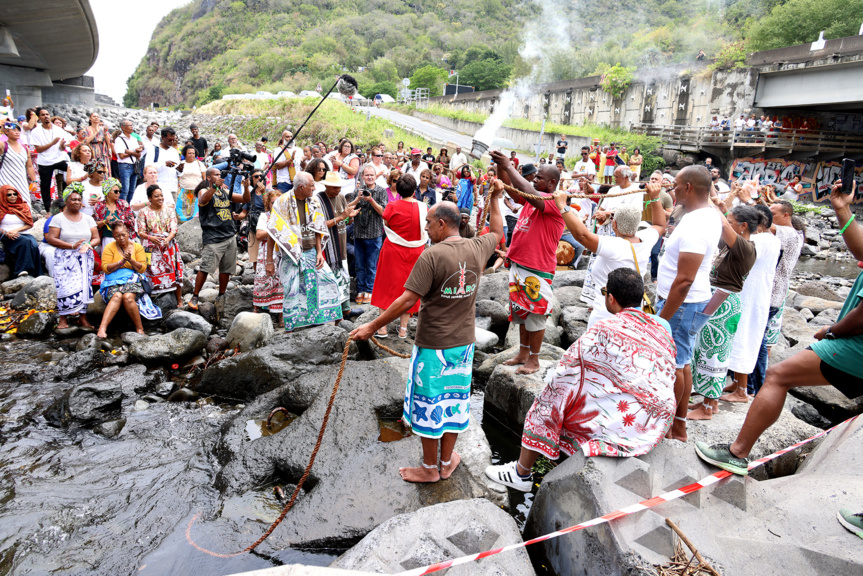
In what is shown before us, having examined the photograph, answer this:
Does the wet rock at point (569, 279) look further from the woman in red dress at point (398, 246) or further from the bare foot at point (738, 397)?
the bare foot at point (738, 397)

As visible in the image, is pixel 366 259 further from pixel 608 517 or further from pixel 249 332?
pixel 608 517

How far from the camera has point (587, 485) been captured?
2.89 metres

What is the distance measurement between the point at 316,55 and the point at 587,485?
8421 cm

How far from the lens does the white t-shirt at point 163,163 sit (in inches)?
400

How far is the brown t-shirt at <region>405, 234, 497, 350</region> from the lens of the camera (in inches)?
128

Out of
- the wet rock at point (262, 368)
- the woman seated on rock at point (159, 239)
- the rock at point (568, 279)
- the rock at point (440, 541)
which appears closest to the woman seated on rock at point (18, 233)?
the woman seated on rock at point (159, 239)

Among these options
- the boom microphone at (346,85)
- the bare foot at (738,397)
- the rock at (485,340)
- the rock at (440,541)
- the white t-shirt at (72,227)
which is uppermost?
the boom microphone at (346,85)

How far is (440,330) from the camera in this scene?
3.34m

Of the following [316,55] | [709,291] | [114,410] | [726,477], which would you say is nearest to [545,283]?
A: [709,291]

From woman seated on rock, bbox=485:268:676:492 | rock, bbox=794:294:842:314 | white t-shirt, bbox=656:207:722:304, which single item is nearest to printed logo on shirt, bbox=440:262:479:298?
woman seated on rock, bbox=485:268:676:492

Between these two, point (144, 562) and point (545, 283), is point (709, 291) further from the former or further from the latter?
point (144, 562)

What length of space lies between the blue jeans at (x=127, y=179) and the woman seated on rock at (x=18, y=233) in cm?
283

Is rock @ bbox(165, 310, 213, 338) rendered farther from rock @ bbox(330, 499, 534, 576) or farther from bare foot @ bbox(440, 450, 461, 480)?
rock @ bbox(330, 499, 534, 576)

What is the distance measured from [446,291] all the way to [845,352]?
2251 millimetres
